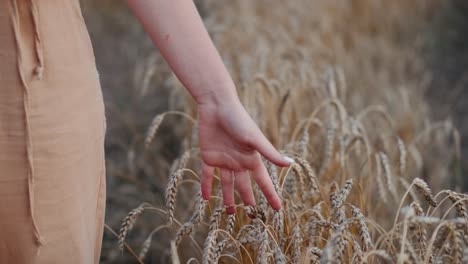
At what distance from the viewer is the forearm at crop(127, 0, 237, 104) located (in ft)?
3.52

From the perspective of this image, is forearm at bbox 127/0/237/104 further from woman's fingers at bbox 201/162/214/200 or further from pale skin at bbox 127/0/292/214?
woman's fingers at bbox 201/162/214/200

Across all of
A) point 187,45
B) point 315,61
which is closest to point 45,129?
point 187,45

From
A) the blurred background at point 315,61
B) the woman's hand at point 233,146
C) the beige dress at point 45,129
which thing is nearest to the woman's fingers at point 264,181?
the woman's hand at point 233,146

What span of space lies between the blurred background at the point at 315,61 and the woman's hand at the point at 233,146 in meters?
1.43

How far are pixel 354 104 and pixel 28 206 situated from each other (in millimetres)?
2430

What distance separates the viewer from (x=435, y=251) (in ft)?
4.94

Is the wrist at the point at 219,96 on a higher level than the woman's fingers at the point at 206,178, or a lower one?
higher

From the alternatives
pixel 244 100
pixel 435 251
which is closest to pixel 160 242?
pixel 244 100

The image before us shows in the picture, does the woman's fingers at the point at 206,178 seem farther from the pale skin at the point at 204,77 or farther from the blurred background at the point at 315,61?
the blurred background at the point at 315,61

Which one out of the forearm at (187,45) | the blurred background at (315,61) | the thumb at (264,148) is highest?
the forearm at (187,45)

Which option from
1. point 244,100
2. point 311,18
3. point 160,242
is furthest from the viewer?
point 311,18

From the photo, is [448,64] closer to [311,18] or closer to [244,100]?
[311,18]

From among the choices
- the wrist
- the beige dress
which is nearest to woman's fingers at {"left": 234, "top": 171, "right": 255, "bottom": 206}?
the wrist

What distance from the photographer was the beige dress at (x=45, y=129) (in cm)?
104
